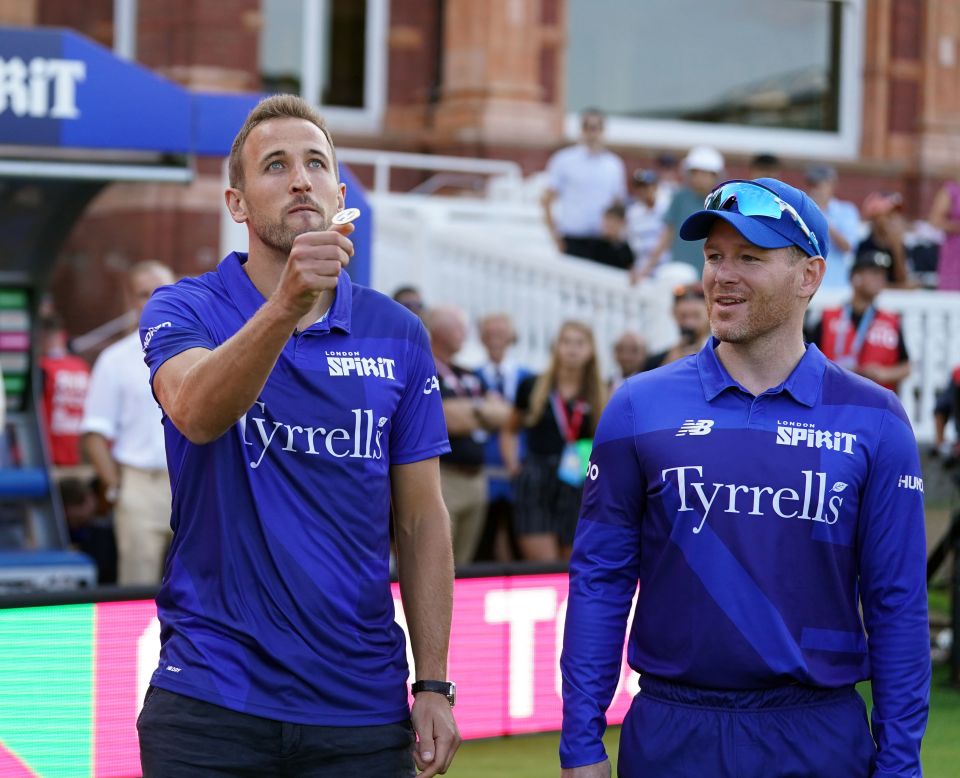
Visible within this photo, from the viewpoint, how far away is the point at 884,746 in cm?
342

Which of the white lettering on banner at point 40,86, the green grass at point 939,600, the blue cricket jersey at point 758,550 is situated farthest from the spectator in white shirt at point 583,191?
the blue cricket jersey at point 758,550

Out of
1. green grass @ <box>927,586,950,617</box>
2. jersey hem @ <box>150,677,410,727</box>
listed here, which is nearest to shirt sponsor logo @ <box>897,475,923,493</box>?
jersey hem @ <box>150,677,410,727</box>

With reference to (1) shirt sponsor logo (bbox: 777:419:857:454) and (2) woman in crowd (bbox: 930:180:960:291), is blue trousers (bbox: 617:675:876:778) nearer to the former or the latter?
(1) shirt sponsor logo (bbox: 777:419:857:454)

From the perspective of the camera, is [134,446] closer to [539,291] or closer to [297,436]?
[297,436]

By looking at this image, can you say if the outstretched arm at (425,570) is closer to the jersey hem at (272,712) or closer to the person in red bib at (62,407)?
the jersey hem at (272,712)

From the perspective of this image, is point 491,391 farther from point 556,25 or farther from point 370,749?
point 556,25

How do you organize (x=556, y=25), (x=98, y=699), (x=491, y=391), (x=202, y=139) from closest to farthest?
(x=98, y=699) < (x=202, y=139) < (x=491, y=391) < (x=556, y=25)

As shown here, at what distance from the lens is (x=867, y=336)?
34.0 ft

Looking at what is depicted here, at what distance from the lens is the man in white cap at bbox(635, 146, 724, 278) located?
40.6ft

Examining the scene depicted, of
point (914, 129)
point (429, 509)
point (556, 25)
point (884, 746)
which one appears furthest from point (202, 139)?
point (914, 129)

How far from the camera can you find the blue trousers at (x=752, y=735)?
336 cm

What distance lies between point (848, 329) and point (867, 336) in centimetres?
12

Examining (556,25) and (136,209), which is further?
(556,25)

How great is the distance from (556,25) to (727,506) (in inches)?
621
